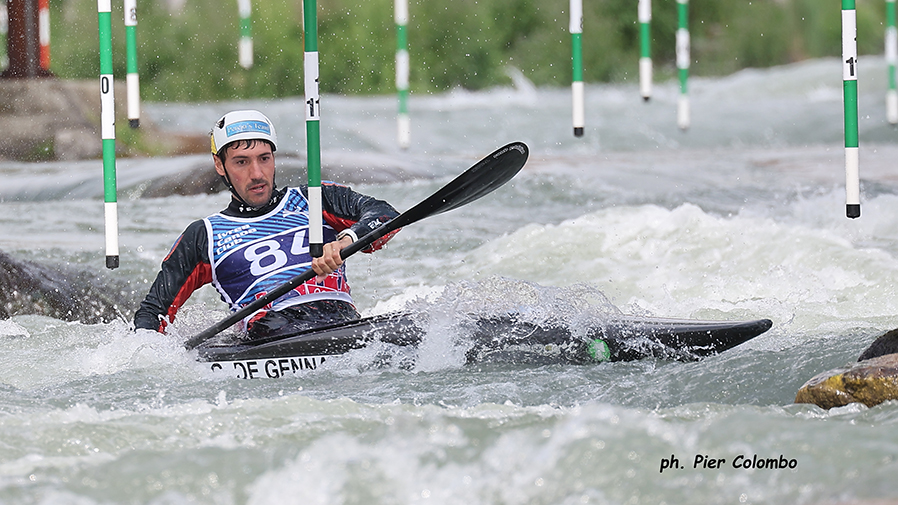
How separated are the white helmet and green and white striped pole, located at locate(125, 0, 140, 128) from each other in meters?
1.16

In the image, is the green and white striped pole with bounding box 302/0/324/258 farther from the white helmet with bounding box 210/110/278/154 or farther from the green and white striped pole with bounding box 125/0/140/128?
the green and white striped pole with bounding box 125/0/140/128

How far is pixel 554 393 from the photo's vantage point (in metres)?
3.65

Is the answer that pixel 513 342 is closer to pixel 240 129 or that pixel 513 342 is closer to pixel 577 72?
pixel 240 129

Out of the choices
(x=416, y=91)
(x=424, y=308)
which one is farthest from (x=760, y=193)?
(x=416, y=91)

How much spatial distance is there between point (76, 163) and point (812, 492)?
10.2 meters

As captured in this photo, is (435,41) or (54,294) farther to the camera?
(435,41)

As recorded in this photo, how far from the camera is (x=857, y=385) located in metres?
3.21

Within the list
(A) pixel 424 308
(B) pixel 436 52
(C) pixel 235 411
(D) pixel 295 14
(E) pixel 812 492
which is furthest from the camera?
(B) pixel 436 52

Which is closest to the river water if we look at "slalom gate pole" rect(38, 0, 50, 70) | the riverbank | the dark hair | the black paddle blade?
the black paddle blade

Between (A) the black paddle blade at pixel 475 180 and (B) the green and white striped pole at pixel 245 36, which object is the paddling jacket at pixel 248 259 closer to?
(A) the black paddle blade at pixel 475 180

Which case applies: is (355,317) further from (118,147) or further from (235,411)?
(118,147)

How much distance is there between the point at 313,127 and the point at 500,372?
3.57ft

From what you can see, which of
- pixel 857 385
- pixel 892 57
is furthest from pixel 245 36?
pixel 892 57

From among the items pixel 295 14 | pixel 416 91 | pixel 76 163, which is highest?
pixel 295 14
